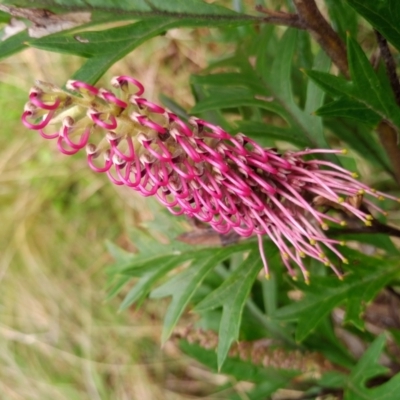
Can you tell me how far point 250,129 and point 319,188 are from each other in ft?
0.48

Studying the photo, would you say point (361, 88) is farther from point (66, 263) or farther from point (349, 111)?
point (66, 263)

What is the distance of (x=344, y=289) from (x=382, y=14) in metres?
0.33

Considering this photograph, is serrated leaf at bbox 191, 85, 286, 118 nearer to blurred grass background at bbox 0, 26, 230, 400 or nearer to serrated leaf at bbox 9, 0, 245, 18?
serrated leaf at bbox 9, 0, 245, 18

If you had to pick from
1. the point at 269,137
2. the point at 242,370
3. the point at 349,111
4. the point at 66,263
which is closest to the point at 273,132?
the point at 269,137

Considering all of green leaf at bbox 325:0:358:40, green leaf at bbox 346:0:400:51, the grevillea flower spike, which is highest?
green leaf at bbox 325:0:358:40

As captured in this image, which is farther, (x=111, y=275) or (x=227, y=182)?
(x=111, y=275)

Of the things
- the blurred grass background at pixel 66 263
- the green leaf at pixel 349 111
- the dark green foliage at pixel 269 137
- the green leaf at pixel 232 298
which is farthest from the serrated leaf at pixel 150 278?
the blurred grass background at pixel 66 263

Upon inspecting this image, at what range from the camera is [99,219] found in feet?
→ 5.65

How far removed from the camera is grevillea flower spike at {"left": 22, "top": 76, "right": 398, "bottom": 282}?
0.46 meters

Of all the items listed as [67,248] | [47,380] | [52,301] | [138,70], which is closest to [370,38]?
[138,70]

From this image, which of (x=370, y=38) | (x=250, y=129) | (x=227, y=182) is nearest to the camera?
(x=227, y=182)

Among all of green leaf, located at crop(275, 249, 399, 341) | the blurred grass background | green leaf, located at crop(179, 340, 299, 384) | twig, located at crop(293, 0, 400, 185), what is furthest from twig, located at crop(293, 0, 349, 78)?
the blurred grass background

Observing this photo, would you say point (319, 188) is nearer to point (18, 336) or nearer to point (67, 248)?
point (67, 248)

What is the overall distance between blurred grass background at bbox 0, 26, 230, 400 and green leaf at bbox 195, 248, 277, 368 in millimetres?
973
